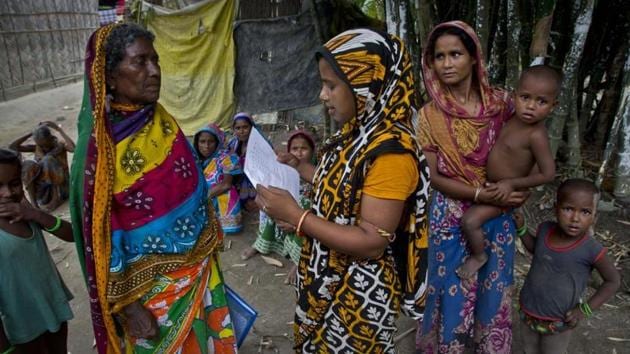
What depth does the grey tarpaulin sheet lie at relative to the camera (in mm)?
7320

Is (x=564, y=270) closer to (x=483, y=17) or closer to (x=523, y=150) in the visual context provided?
(x=523, y=150)

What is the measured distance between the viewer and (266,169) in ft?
5.79

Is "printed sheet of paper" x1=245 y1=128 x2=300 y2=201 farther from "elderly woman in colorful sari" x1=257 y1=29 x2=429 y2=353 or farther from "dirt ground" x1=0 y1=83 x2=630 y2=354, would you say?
"dirt ground" x1=0 y1=83 x2=630 y2=354

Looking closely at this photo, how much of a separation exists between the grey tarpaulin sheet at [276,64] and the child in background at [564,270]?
5.81 meters

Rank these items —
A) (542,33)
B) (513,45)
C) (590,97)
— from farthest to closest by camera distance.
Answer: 1. (590,97)
2. (513,45)
3. (542,33)

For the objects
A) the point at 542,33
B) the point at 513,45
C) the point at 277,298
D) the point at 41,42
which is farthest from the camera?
the point at 41,42

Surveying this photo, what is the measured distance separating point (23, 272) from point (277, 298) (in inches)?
79.5

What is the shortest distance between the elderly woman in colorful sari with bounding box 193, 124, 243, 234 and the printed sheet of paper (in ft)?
8.74

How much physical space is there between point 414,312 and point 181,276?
1.07 m

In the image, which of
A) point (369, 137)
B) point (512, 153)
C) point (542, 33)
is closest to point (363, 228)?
point (369, 137)

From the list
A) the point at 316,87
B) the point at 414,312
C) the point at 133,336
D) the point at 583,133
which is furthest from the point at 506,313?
the point at 316,87

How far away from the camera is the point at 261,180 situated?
1.63m

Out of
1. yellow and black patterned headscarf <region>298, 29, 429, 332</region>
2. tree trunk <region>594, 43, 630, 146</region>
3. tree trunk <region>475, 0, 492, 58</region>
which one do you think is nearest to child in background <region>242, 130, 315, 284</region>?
tree trunk <region>475, 0, 492, 58</region>

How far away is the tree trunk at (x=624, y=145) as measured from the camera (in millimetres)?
3244
